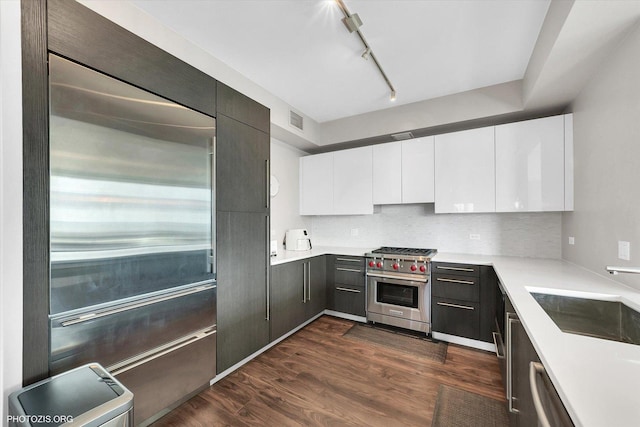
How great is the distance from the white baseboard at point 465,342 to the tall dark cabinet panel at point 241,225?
184 cm

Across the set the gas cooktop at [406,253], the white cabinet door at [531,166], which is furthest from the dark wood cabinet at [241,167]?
the white cabinet door at [531,166]

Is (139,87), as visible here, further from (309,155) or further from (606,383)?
(309,155)

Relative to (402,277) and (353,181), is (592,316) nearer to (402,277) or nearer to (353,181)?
(402,277)

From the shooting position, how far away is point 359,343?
272 cm

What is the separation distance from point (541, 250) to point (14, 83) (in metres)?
4.19

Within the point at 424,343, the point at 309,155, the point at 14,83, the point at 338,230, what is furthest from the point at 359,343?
the point at 14,83

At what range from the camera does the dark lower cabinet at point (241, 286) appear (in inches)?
80.7

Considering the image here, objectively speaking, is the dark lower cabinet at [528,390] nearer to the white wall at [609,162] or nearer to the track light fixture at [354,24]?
the white wall at [609,162]

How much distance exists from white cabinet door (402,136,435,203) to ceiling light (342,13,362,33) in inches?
66.2

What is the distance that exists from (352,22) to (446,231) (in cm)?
258

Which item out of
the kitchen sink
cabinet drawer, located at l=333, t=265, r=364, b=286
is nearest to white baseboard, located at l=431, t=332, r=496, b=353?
cabinet drawer, located at l=333, t=265, r=364, b=286

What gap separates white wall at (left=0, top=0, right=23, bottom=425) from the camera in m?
1.07

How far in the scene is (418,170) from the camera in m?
3.14

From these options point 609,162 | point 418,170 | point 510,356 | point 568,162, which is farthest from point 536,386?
point 418,170
